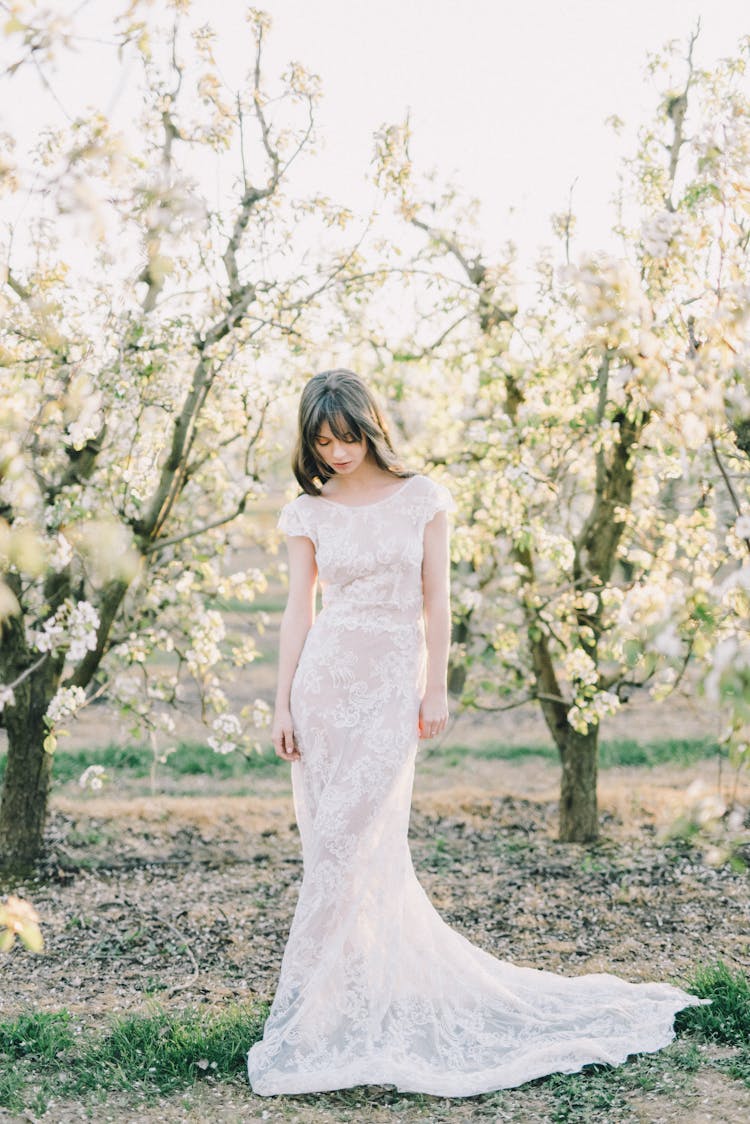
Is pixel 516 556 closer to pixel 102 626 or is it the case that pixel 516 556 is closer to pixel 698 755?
pixel 102 626

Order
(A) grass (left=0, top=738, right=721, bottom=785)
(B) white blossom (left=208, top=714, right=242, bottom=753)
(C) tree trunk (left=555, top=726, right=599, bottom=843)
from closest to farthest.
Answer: (B) white blossom (left=208, top=714, right=242, bottom=753)
(C) tree trunk (left=555, top=726, right=599, bottom=843)
(A) grass (left=0, top=738, right=721, bottom=785)

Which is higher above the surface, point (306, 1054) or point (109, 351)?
point (109, 351)

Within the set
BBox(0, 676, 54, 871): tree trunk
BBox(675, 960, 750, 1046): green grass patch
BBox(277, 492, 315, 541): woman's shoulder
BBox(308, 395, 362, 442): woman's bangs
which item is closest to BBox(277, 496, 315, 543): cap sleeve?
BBox(277, 492, 315, 541): woman's shoulder

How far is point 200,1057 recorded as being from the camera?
3947 mm

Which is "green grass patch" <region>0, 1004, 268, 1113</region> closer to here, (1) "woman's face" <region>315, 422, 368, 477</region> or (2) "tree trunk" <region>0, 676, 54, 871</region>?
(1) "woman's face" <region>315, 422, 368, 477</region>

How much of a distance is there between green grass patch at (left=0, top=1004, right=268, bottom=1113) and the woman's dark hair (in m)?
2.06

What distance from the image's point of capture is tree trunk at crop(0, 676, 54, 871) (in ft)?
20.5

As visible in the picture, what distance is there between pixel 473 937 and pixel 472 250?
3.83m

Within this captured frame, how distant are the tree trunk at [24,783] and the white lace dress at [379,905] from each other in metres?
2.52

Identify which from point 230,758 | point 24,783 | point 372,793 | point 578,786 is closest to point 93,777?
point 24,783

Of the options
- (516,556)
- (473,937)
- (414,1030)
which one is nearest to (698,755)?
(516,556)

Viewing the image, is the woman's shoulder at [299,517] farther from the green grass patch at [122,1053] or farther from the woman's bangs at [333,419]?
the green grass patch at [122,1053]

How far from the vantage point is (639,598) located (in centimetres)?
296

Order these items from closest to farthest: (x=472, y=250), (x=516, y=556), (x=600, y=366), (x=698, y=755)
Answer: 1. (x=600, y=366)
2. (x=472, y=250)
3. (x=516, y=556)
4. (x=698, y=755)
